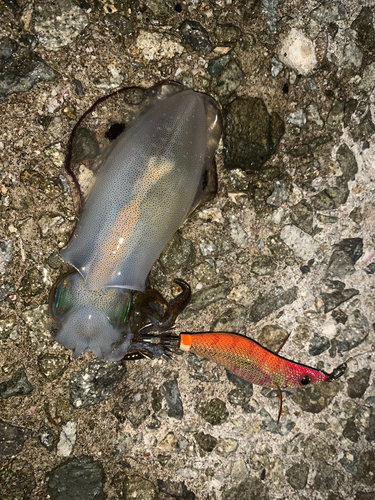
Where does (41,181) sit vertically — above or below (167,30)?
below

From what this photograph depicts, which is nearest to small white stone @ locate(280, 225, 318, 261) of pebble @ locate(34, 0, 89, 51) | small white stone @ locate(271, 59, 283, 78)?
small white stone @ locate(271, 59, 283, 78)

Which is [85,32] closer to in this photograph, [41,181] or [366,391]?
[41,181]

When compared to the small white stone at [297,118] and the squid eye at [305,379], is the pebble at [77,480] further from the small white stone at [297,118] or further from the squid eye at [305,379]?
the small white stone at [297,118]

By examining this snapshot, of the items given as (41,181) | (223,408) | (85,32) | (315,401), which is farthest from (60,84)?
(315,401)

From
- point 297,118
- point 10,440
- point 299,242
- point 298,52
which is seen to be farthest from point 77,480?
point 298,52

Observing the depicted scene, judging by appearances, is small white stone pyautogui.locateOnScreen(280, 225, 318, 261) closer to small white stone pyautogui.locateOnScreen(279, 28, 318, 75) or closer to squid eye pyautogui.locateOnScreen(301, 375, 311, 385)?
squid eye pyautogui.locateOnScreen(301, 375, 311, 385)

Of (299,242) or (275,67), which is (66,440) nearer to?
(299,242)

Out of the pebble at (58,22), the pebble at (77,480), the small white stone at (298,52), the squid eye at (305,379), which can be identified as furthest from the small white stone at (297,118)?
the pebble at (77,480)

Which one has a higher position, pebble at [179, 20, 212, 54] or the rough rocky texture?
pebble at [179, 20, 212, 54]
